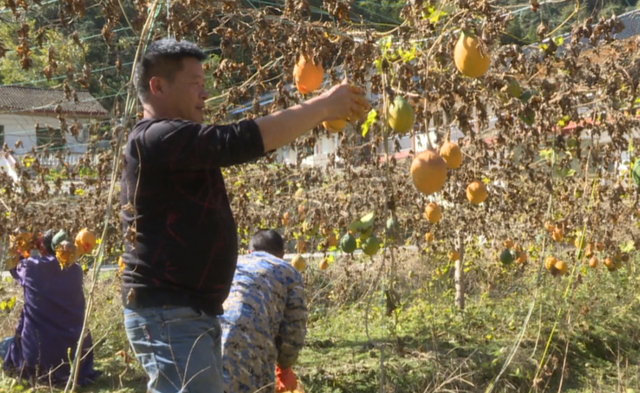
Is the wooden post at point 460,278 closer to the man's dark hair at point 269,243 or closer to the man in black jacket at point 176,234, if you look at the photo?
the man's dark hair at point 269,243

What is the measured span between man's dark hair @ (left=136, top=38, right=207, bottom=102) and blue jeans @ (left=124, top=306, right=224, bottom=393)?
1.99 ft

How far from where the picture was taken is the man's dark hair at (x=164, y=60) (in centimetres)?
195

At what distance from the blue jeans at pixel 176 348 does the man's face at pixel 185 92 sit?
54cm

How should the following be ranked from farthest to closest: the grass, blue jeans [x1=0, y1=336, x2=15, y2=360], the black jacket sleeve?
1. blue jeans [x1=0, y1=336, x2=15, y2=360]
2. the grass
3. the black jacket sleeve

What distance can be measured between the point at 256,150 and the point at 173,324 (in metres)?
0.52

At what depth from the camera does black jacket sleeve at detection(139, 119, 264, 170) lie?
166 centimetres

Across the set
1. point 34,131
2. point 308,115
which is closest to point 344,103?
point 308,115

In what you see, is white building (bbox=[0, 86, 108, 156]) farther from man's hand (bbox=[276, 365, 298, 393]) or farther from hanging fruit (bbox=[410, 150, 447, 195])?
hanging fruit (bbox=[410, 150, 447, 195])

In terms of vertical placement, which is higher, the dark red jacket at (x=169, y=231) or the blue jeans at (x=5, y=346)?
the dark red jacket at (x=169, y=231)

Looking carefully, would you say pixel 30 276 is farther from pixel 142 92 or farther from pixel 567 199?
pixel 567 199

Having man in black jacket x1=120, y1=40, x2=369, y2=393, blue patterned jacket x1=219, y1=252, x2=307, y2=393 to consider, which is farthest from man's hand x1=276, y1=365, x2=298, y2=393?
man in black jacket x1=120, y1=40, x2=369, y2=393

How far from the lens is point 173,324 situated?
6.02ft

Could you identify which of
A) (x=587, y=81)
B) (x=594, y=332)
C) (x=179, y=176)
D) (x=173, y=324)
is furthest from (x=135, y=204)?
(x=594, y=332)

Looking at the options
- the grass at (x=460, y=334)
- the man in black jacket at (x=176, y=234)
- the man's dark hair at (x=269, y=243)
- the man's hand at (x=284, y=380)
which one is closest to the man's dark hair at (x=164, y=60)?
the man in black jacket at (x=176, y=234)
